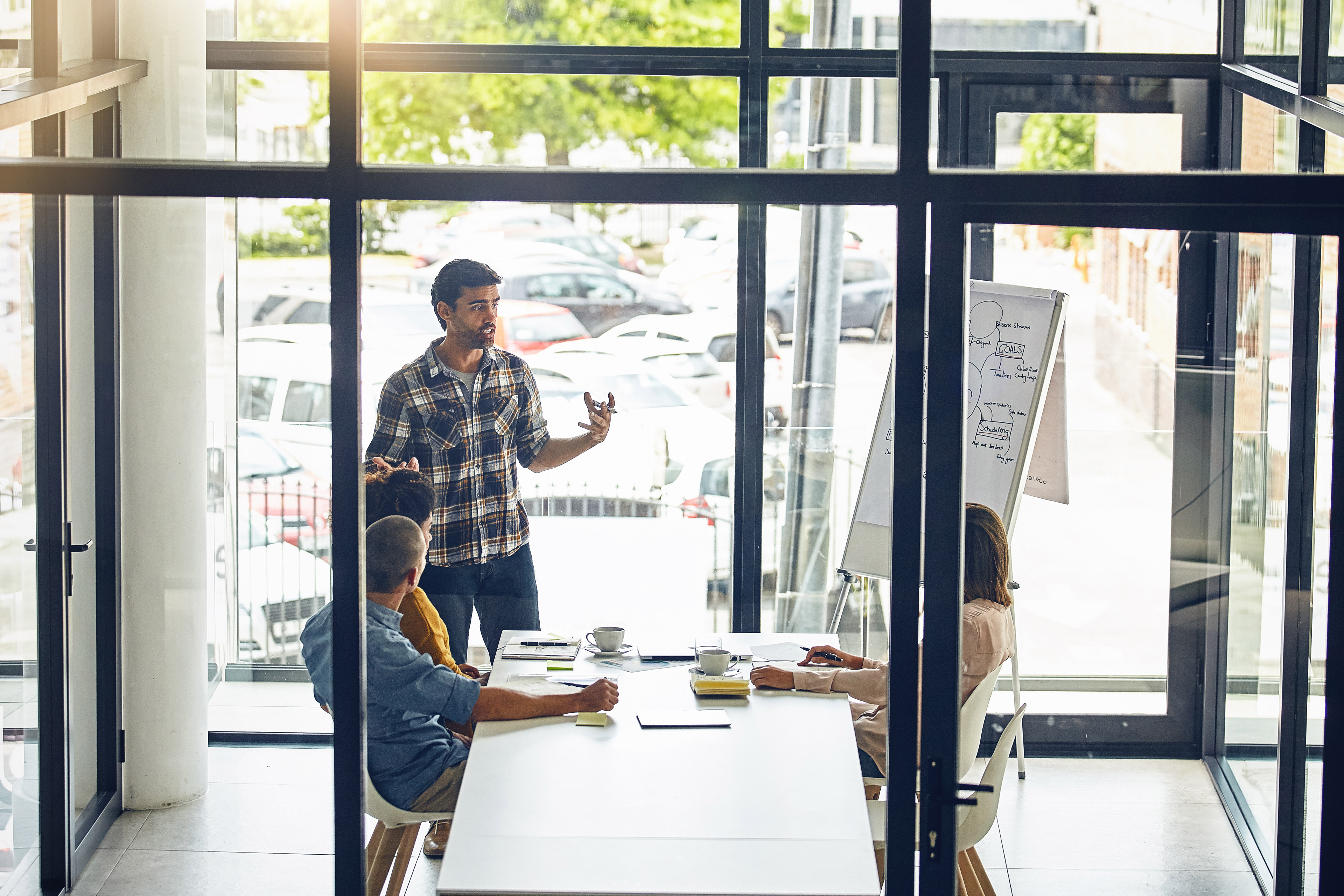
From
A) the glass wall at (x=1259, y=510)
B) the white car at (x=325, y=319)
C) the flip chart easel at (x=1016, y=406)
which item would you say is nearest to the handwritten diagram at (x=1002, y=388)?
the flip chart easel at (x=1016, y=406)

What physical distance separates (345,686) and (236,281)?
5.53 ft

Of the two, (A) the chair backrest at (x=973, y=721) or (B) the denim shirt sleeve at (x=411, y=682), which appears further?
(B) the denim shirt sleeve at (x=411, y=682)

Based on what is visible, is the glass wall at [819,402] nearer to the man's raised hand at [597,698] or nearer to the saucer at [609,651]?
the saucer at [609,651]

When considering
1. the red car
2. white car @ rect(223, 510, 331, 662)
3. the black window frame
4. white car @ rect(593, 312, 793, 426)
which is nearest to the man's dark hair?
the red car

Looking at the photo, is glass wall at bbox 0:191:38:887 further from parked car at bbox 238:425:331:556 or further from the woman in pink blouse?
the woman in pink blouse

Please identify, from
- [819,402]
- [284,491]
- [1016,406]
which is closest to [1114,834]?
[1016,406]

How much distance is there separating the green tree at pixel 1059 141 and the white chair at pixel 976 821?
140cm

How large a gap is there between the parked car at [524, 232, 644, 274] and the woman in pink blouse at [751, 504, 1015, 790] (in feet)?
4.97

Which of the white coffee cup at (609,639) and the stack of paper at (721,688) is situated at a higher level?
the white coffee cup at (609,639)

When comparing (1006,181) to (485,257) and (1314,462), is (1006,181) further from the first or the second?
(485,257)

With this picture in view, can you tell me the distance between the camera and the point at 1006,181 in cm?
255

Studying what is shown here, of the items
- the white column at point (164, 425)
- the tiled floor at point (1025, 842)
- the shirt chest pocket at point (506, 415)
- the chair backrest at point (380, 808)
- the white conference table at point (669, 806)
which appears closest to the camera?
the white conference table at point (669, 806)

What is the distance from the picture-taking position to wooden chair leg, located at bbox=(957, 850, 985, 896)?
9.55 ft

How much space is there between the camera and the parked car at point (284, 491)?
362 centimetres
